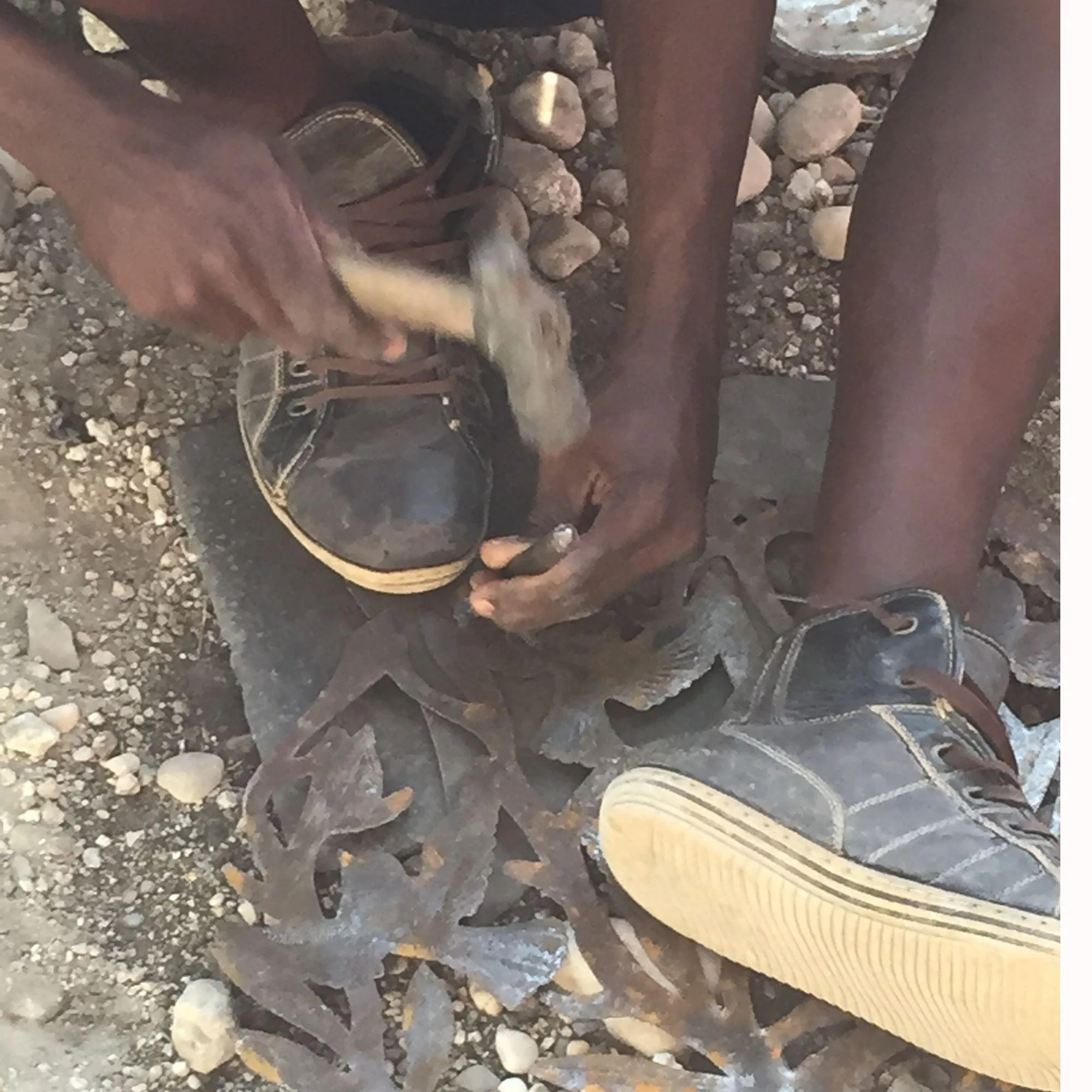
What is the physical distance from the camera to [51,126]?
62 cm

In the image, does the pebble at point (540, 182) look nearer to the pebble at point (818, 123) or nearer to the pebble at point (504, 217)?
the pebble at point (504, 217)

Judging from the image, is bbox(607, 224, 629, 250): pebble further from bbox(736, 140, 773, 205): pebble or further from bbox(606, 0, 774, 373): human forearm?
bbox(606, 0, 774, 373): human forearm

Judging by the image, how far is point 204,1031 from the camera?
76 cm

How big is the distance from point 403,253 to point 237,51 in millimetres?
198

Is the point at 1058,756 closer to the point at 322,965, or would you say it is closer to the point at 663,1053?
the point at 663,1053

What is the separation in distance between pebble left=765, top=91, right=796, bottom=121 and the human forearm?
37 centimetres

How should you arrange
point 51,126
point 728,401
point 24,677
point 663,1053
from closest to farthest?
point 51,126
point 663,1053
point 24,677
point 728,401

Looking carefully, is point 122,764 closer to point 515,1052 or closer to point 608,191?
point 515,1052

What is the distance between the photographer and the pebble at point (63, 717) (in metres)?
0.87

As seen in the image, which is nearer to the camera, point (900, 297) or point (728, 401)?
point (900, 297)

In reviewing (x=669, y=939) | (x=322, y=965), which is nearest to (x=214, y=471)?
(x=322, y=965)

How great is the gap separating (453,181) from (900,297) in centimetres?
39

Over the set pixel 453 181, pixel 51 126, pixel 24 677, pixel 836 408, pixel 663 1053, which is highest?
pixel 51 126

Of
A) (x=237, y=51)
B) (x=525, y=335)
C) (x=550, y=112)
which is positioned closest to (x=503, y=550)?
(x=525, y=335)
